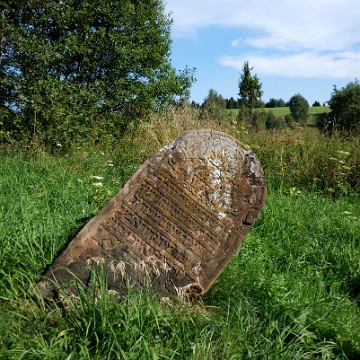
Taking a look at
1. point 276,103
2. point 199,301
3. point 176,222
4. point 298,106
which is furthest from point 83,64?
point 276,103

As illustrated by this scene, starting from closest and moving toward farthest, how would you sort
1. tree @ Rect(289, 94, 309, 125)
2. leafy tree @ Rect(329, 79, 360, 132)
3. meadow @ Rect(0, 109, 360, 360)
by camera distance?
meadow @ Rect(0, 109, 360, 360)
leafy tree @ Rect(329, 79, 360, 132)
tree @ Rect(289, 94, 309, 125)

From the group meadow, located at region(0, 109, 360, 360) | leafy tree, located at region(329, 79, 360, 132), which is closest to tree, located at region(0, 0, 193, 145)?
meadow, located at region(0, 109, 360, 360)

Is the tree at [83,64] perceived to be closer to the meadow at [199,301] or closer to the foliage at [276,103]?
the meadow at [199,301]

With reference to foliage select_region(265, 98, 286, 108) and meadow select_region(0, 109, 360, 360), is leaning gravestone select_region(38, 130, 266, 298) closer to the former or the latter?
meadow select_region(0, 109, 360, 360)

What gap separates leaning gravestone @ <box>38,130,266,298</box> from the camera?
298 centimetres

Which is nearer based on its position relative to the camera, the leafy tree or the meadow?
the meadow

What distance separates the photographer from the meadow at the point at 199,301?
2.41m

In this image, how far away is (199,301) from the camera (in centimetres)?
305

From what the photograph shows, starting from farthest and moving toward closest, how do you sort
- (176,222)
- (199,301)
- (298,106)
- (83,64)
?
(298,106) → (83,64) → (176,222) → (199,301)

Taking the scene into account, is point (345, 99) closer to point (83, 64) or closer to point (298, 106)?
point (298, 106)

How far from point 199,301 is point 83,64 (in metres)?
8.93

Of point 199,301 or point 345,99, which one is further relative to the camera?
point 345,99

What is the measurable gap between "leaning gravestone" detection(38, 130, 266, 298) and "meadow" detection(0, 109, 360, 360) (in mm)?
188

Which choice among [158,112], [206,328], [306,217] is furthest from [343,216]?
[158,112]
